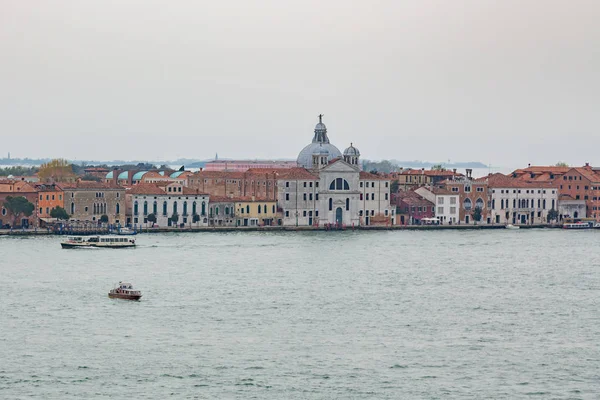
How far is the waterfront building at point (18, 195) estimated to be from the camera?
2240 inches

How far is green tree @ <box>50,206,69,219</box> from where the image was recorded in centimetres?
5700

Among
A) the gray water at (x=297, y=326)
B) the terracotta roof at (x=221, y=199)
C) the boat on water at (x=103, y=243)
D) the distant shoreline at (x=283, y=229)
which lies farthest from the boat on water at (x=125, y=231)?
the gray water at (x=297, y=326)

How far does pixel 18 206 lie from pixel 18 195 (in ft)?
3.45

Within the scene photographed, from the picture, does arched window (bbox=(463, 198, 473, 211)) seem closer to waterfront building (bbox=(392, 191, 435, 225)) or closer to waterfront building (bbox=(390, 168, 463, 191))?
waterfront building (bbox=(392, 191, 435, 225))

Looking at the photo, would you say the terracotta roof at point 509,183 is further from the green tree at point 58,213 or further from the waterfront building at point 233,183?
the green tree at point 58,213

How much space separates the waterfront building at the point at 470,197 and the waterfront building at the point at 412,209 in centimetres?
156

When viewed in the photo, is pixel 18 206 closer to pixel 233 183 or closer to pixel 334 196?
pixel 233 183

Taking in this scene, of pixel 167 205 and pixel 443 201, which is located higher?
pixel 443 201

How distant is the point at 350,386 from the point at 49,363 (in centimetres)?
542

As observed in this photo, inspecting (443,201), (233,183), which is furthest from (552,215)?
(233,183)

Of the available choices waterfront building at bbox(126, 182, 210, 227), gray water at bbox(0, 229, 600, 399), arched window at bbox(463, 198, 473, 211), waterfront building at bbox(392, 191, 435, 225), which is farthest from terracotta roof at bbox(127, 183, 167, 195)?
arched window at bbox(463, 198, 473, 211)

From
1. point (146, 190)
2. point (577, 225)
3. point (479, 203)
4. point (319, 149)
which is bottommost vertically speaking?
point (577, 225)

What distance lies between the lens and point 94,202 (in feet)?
192

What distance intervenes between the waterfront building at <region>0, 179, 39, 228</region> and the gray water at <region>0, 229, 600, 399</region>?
32.8 ft
